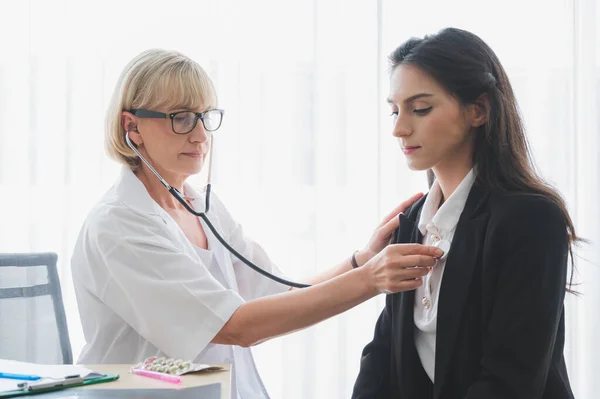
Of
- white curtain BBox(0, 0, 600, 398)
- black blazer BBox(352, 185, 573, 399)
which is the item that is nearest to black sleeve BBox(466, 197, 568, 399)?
black blazer BBox(352, 185, 573, 399)

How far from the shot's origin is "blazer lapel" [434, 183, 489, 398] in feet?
4.16

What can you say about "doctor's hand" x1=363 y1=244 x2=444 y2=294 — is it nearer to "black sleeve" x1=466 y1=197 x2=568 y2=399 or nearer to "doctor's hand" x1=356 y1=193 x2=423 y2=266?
"black sleeve" x1=466 y1=197 x2=568 y2=399

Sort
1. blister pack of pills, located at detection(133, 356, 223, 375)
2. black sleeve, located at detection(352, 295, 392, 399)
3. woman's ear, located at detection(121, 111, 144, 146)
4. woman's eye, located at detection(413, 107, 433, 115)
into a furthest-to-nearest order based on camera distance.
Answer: woman's ear, located at detection(121, 111, 144, 146), black sleeve, located at detection(352, 295, 392, 399), woman's eye, located at detection(413, 107, 433, 115), blister pack of pills, located at detection(133, 356, 223, 375)

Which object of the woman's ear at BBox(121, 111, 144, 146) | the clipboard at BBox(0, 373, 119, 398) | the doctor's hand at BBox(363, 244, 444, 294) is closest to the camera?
the clipboard at BBox(0, 373, 119, 398)

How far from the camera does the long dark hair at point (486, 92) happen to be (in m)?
1.34

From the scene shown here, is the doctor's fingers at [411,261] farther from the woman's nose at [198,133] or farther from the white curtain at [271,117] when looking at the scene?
the white curtain at [271,117]

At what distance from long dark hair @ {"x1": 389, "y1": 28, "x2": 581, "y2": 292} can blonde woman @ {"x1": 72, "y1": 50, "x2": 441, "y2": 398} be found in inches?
8.7

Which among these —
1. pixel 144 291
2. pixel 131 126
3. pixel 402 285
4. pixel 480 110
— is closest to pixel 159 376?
pixel 144 291

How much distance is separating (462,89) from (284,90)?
4.24ft

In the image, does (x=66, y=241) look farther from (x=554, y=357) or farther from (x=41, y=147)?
(x=554, y=357)

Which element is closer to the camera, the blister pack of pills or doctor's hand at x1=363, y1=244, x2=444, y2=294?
the blister pack of pills

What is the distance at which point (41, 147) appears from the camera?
2.54 m

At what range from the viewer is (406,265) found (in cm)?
126

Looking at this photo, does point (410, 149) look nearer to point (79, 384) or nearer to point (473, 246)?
point (473, 246)
